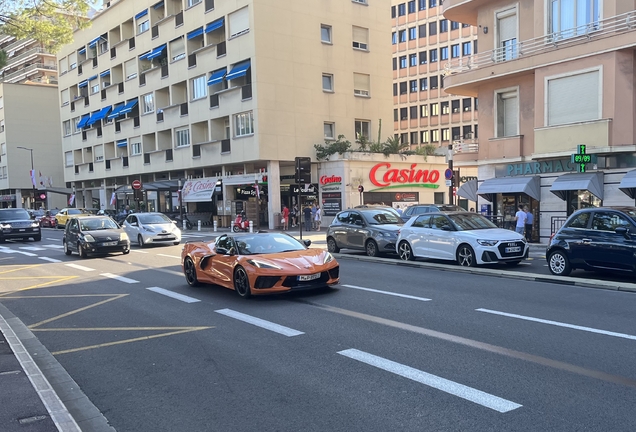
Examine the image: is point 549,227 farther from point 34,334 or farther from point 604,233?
point 34,334

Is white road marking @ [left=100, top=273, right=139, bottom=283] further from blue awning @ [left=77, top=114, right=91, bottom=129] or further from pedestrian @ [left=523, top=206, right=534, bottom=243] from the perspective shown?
blue awning @ [left=77, top=114, right=91, bottom=129]

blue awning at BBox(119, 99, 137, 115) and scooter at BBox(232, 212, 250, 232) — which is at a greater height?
blue awning at BBox(119, 99, 137, 115)

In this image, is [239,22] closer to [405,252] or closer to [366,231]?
[366,231]

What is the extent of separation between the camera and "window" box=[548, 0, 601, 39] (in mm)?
20125

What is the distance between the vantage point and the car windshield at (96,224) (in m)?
21.1

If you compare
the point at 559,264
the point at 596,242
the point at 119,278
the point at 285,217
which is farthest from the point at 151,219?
the point at 596,242

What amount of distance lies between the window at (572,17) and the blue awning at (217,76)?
22943mm

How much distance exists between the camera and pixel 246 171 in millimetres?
39750

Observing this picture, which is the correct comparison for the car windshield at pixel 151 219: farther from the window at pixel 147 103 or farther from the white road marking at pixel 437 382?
the window at pixel 147 103

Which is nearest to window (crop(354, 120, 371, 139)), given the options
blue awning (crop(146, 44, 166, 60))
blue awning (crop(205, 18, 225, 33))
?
blue awning (crop(205, 18, 225, 33))

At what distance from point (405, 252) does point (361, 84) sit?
1075 inches

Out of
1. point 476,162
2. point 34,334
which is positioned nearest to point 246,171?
point 476,162

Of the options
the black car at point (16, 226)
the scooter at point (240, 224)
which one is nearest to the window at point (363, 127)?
the scooter at point (240, 224)

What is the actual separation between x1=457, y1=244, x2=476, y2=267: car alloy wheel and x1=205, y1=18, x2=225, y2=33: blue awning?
29594 millimetres
